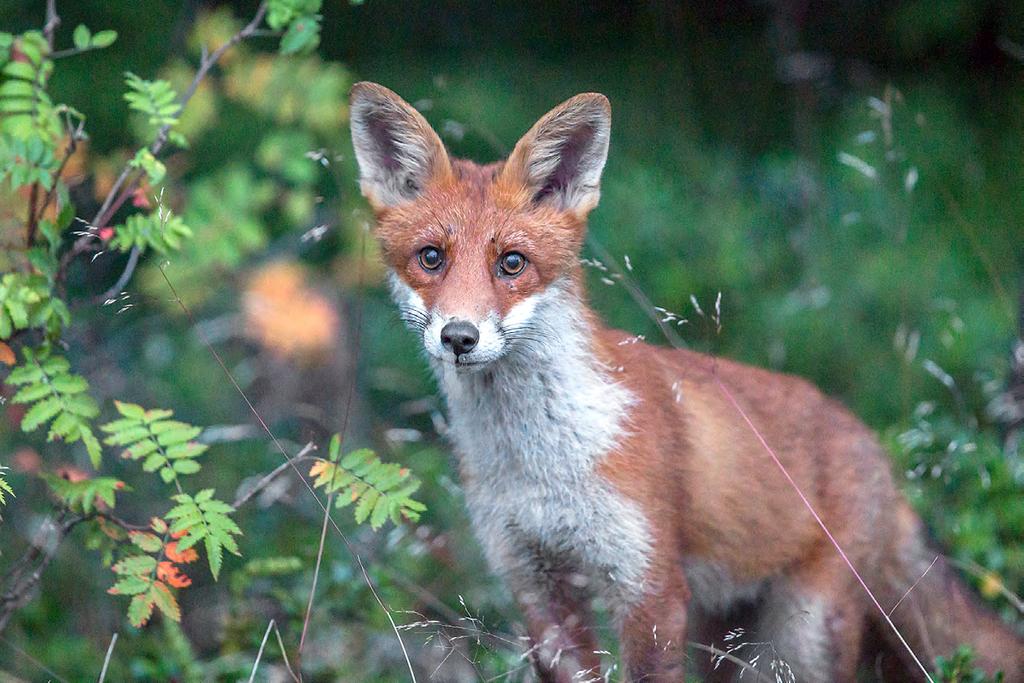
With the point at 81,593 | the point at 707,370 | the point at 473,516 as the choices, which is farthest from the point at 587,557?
the point at 81,593

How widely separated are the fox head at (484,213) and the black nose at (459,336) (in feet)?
0.25

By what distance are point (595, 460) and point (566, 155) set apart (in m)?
1.05

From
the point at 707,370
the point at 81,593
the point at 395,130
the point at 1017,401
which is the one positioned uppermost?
the point at 395,130

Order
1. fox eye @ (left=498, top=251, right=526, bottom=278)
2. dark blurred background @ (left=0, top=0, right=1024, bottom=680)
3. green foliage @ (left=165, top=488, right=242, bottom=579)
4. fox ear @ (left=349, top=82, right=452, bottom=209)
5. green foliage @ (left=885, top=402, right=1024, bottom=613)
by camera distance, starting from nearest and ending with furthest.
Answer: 1. green foliage @ (left=165, top=488, right=242, bottom=579)
2. fox eye @ (left=498, top=251, right=526, bottom=278)
3. fox ear @ (left=349, top=82, right=452, bottom=209)
4. green foliage @ (left=885, top=402, right=1024, bottom=613)
5. dark blurred background @ (left=0, top=0, right=1024, bottom=680)

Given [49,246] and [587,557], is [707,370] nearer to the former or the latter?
[587,557]

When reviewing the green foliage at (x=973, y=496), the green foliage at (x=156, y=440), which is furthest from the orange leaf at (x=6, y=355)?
the green foliage at (x=973, y=496)

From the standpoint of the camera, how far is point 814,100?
8.15 m

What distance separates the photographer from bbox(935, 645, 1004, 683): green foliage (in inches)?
145

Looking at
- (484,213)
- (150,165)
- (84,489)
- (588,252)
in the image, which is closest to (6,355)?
(84,489)

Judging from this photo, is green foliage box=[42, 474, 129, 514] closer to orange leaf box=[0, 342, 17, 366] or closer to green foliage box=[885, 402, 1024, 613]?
orange leaf box=[0, 342, 17, 366]

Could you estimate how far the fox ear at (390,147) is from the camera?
372cm

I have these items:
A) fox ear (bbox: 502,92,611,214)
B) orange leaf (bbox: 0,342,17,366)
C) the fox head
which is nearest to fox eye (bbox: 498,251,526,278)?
the fox head

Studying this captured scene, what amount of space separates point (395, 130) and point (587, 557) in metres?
1.60

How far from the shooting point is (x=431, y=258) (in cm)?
365
